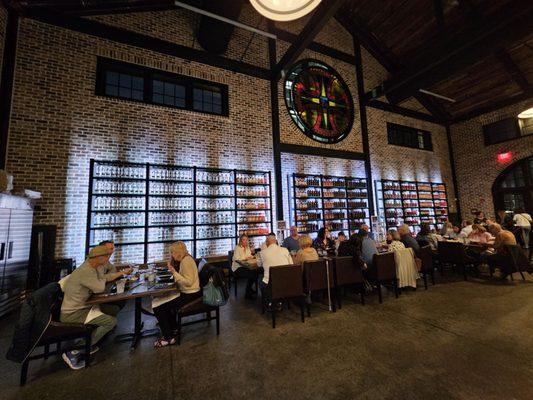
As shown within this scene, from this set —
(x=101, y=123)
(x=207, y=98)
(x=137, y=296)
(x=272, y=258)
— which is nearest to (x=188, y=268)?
(x=137, y=296)

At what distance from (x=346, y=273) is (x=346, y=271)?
0.11ft

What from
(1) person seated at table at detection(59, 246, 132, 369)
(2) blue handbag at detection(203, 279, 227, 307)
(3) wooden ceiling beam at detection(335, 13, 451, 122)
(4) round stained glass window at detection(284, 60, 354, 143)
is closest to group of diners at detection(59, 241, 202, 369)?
(1) person seated at table at detection(59, 246, 132, 369)

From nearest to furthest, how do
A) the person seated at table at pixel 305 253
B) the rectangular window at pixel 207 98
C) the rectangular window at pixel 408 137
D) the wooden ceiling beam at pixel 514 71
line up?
the person seated at table at pixel 305 253, the rectangular window at pixel 207 98, the wooden ceiling beam at pixel 514 71, the rectangular window at pixel 408 137

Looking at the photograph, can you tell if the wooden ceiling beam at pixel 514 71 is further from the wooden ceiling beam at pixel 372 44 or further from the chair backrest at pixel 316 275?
the chair backrest at pixel 316 275

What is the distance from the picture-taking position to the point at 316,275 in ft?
12.5

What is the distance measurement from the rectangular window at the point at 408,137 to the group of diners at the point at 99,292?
9262mm

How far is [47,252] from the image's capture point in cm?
442

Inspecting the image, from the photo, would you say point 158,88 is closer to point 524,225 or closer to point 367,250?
point 367,250

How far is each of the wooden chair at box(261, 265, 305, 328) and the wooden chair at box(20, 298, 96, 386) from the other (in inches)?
81.5

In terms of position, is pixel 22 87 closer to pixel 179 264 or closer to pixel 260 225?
pixel 179 264

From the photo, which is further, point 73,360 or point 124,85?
point 124,85

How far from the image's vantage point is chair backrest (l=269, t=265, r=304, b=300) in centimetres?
341

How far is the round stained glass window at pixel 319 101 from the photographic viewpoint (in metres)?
7.65

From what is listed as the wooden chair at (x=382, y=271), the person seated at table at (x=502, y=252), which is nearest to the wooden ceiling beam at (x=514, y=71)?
the person seated at table at (x=502, y=252)
